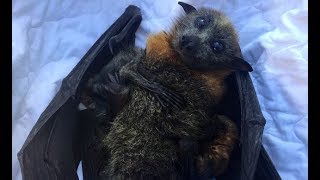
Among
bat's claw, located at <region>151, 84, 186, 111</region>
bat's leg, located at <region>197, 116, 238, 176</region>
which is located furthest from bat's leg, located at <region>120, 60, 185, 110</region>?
bat's leg, located at <region>197, 116, 238, 176</region>

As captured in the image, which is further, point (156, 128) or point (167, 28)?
point (167, 28)

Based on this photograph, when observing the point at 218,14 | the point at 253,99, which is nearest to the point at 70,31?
the point at 218,14

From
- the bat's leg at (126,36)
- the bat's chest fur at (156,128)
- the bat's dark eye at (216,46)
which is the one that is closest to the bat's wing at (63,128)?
the bat's leg at (126,36)

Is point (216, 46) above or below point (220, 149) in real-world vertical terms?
above

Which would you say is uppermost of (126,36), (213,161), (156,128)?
(126,36)

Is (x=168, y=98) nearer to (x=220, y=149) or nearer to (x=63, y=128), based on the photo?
(x=220, y=149)

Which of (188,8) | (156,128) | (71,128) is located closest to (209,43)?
(188,8)

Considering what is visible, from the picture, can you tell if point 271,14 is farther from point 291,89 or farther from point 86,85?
point 86,85
